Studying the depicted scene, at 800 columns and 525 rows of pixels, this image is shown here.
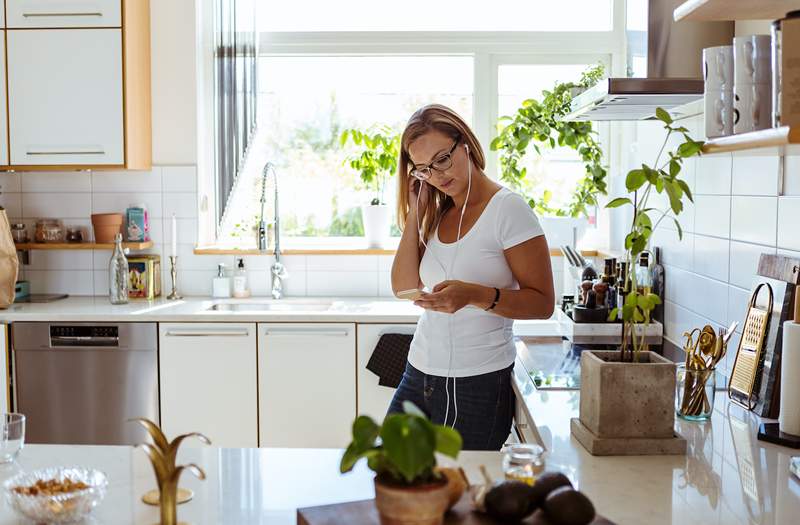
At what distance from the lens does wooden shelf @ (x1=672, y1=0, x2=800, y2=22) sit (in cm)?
149

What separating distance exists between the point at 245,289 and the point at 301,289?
26cm

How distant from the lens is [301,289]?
409cm

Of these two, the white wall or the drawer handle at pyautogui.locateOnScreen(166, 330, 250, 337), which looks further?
the drawer handle at pyautogui.locateOnScreen(166, 330, 250, 337)

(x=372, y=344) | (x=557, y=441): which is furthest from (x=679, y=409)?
(x=372, y=344)

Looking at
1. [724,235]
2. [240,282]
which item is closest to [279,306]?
[240,282]

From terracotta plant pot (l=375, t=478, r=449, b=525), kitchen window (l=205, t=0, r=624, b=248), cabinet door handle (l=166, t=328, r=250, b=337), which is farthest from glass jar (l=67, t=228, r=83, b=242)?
terracotta plant pot (l=375, t=478, r=449, b=525)

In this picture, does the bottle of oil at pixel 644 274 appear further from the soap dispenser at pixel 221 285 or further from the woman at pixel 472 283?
the soap dispenser at pixel 221 285

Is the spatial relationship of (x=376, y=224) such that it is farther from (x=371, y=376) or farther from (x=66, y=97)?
(x=66, y=97)

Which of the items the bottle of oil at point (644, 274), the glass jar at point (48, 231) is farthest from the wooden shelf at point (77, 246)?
the bottle of oil at point (644, 274)

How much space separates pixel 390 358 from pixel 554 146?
4.09ft

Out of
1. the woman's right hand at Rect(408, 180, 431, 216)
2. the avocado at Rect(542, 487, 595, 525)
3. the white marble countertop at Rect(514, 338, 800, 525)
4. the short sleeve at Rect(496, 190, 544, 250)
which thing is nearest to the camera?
the avocado at Rect(542, 487, 595, 525)

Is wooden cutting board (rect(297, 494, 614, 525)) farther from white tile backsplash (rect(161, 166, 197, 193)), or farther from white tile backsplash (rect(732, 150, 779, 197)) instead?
white tile backsplash (rect(161, 166, 197, 193))

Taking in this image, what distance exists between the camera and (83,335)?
354 centimetres

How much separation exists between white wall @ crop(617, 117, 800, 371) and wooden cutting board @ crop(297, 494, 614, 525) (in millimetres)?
1073
